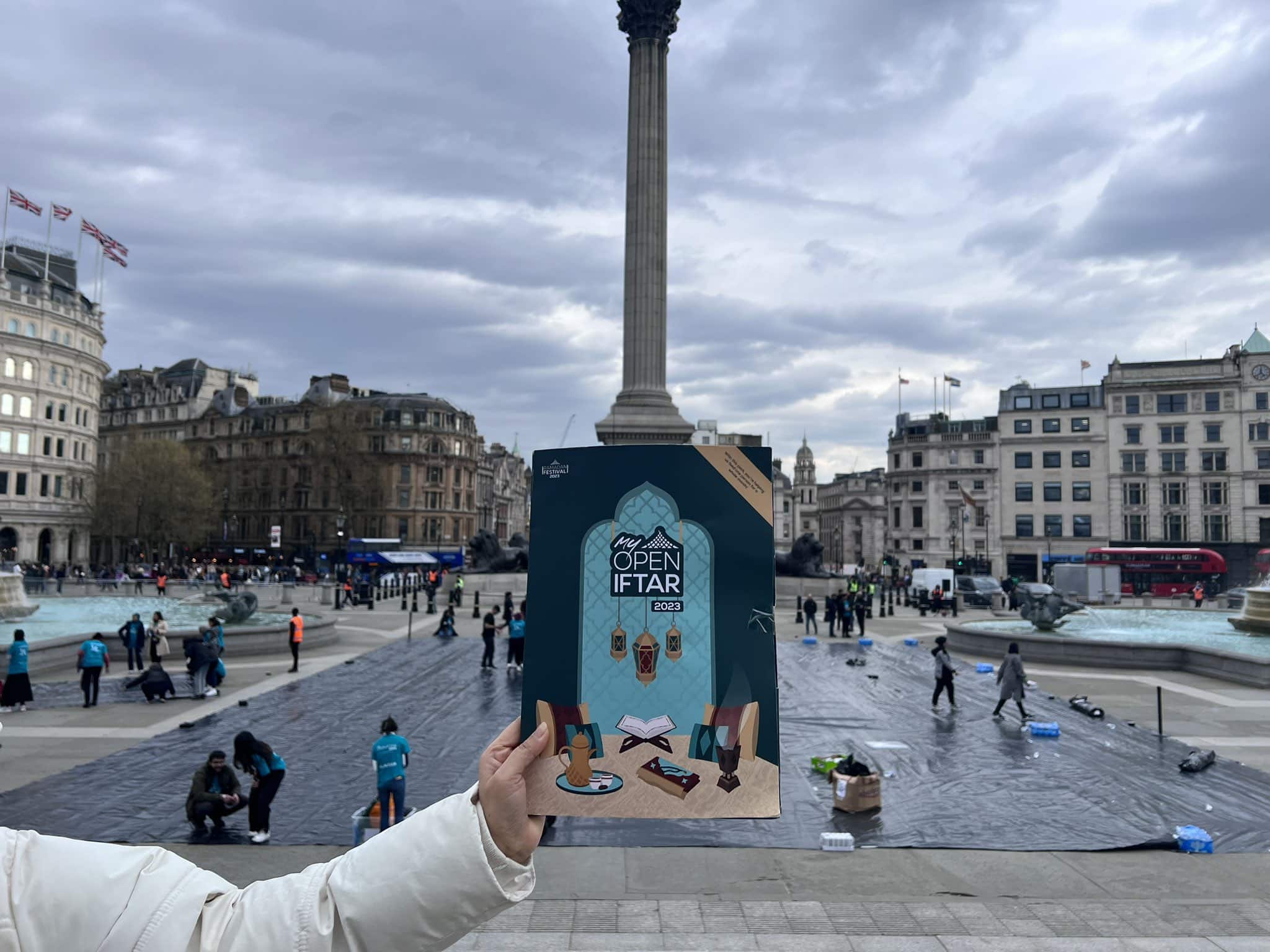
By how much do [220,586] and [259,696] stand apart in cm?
3229

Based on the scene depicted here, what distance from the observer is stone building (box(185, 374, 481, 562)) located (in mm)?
98000

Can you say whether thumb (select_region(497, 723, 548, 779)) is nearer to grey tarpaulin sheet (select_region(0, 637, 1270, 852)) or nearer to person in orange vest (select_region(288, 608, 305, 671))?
grey tarpaulin sheet (select_region(0, 637, 1270, 852))

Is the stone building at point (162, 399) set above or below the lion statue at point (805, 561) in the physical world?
above

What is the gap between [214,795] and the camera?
11562 mm

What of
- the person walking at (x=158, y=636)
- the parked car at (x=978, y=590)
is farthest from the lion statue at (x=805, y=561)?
the person walking at (x=158, y=636)

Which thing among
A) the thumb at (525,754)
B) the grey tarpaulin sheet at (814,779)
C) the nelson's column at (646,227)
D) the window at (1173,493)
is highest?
the nelson's column at (646,227)

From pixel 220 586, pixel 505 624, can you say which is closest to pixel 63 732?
pixel 505 624

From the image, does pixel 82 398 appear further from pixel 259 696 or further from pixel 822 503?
pixel 822 503

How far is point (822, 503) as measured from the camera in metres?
187

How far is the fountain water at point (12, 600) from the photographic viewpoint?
31.5 meters

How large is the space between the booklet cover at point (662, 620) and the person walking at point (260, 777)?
9.77 metres

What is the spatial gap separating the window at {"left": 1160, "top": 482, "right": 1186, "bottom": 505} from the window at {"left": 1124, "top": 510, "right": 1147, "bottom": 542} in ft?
7.87

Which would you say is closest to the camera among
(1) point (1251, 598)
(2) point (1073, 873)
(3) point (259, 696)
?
(2) point (1073, 873)

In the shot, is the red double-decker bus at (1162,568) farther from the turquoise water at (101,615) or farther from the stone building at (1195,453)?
the turquoise water at (101,615)
